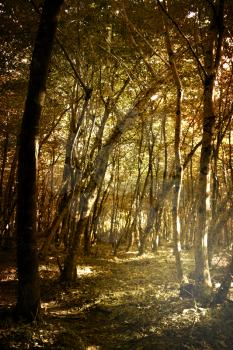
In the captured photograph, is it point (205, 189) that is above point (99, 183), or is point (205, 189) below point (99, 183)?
below

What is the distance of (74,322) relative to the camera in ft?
20.3

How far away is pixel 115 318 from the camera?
6539 mm

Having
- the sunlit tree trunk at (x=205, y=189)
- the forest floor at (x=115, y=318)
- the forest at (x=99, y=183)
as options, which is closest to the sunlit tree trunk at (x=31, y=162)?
the forest at (x=99, y=183)

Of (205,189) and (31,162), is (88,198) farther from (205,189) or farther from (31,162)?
(31,162)

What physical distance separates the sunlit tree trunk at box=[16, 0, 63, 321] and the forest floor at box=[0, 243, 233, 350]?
0.54m

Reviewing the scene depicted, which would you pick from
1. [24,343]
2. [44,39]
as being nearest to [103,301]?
[24,343]

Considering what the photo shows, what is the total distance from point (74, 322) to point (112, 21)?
7657mm

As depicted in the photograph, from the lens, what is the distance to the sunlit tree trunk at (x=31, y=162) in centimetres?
468

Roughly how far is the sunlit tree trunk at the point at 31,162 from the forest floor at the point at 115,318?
1.78 feet

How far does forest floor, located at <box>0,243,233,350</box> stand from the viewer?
15.8 feet

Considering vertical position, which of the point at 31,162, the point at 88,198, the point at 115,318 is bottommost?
the point at 115,318

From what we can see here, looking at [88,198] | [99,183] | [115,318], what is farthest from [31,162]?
[99,183]

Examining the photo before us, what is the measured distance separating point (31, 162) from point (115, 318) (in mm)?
3832

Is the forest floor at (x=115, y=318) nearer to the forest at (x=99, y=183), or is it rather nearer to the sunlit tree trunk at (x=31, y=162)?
the forest at (x=99, y=183)
